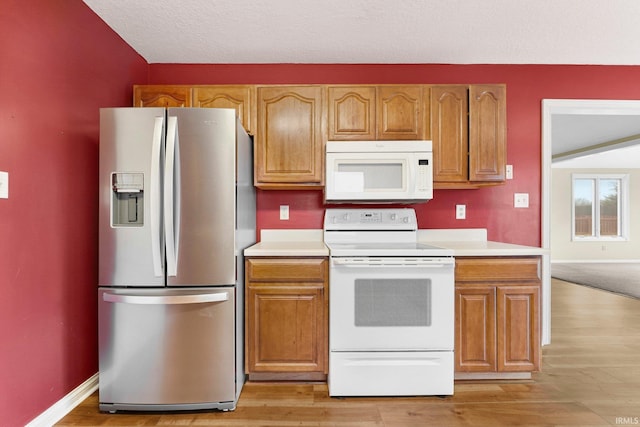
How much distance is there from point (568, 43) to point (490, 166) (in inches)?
42.5

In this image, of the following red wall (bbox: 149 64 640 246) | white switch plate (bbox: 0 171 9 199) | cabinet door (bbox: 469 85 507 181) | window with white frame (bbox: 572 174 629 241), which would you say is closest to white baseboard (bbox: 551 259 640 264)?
window with white frame (bbox: 572 174 629 241)

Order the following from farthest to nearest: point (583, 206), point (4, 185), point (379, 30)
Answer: point (583, 206) → point (379, 30) → point (4, 185)

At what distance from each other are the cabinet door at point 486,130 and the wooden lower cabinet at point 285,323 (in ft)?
4.63

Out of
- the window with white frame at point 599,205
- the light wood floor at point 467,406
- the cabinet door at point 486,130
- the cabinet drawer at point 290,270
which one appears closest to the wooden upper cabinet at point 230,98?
the cabinet drawer at point 290,270

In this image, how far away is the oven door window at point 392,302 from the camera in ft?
7.16

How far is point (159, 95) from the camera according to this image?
8.59ft

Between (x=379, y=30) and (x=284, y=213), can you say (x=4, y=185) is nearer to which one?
(x=284, y=213)

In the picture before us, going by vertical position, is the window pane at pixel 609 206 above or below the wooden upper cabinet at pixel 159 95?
below

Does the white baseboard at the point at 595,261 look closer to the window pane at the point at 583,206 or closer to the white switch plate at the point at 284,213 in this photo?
the window pane at the point at 583,206

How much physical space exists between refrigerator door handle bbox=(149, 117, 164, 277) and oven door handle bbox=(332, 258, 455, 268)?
3.26ft

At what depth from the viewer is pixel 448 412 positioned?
202 centimetres

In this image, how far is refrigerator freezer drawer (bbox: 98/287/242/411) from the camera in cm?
197

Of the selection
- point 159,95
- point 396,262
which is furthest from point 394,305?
point 159,95

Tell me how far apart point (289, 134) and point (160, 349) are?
5.26 ft
